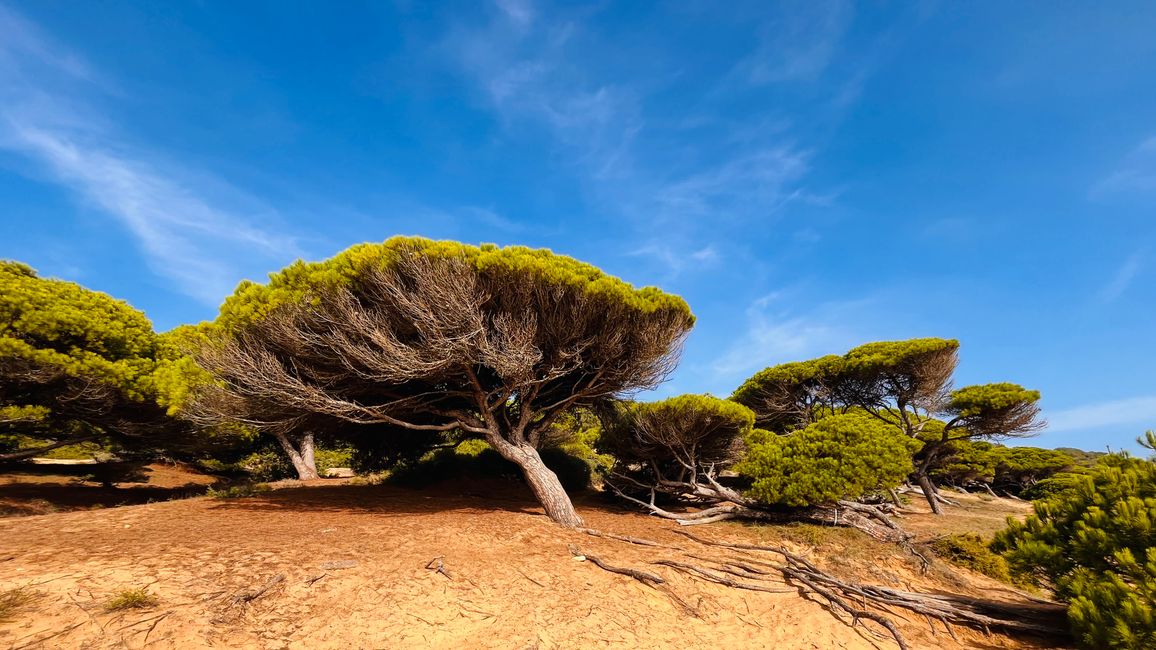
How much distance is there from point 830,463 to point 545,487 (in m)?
6.65

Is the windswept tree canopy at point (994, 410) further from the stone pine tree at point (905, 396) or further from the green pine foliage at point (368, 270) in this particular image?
the green pine foliage at point (368, 270)

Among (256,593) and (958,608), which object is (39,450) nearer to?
(256,593)

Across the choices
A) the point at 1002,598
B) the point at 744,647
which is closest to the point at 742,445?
the point at 1002,598

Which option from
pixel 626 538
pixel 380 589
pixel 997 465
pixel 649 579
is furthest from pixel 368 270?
pixel 997 465

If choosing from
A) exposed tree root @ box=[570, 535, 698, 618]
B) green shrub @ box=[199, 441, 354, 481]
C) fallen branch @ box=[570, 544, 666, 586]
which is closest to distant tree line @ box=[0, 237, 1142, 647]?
fallen branch @ box=[570, 544, 666, 586]

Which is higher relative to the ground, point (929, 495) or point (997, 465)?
point (997, 465)

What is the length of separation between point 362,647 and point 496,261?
679 cm

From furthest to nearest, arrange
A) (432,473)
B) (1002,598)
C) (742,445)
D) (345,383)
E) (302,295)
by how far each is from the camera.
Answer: (432,473) → (742,445) → (345,383) → (302,295) → (1002,598)

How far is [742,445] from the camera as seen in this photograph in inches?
558

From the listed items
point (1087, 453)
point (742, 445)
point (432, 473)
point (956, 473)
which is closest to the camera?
point (742, 445)

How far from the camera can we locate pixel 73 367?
1183 centimetres

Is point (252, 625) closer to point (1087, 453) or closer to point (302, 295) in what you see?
point (302, 295)

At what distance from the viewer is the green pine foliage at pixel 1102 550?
13.6 feet

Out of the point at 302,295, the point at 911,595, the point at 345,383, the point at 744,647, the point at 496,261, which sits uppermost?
the point at 496,261
